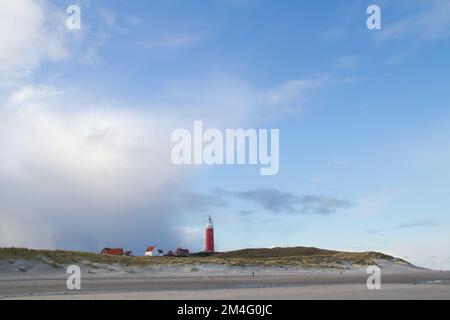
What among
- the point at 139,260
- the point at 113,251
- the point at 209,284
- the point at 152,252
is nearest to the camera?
the point at 209,284

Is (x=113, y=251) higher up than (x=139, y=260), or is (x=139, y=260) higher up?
(x=139, y=260)

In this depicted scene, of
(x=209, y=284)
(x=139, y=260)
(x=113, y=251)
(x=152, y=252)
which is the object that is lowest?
(x=152, y=252)

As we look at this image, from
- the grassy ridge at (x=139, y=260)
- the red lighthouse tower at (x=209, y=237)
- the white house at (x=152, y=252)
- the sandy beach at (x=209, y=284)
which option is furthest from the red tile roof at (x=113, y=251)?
the sandy beach at (x=209, y=284)

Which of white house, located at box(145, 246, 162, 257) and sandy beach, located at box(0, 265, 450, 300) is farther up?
sandy beach, located at box(0, 265, 450, 300)

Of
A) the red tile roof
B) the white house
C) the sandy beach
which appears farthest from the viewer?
the white house

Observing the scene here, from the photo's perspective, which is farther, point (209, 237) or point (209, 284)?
point (209, 237)

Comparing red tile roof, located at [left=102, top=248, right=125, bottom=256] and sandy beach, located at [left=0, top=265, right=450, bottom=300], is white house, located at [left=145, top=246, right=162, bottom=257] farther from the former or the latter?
sandy beach, located at [left=0, top=265, right=450, bottom=300]

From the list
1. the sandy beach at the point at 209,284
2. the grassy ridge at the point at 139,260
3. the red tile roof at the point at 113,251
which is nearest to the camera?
the sandy beach at the point at 209,284

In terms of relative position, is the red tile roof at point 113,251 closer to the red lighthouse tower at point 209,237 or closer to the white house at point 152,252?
the white house at point 152,252

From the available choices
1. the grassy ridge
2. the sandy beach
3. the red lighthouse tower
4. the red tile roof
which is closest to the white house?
the red tile roof

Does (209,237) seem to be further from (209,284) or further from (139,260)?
(209,284)

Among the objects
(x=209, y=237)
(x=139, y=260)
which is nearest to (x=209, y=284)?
(x=139, y=260)
